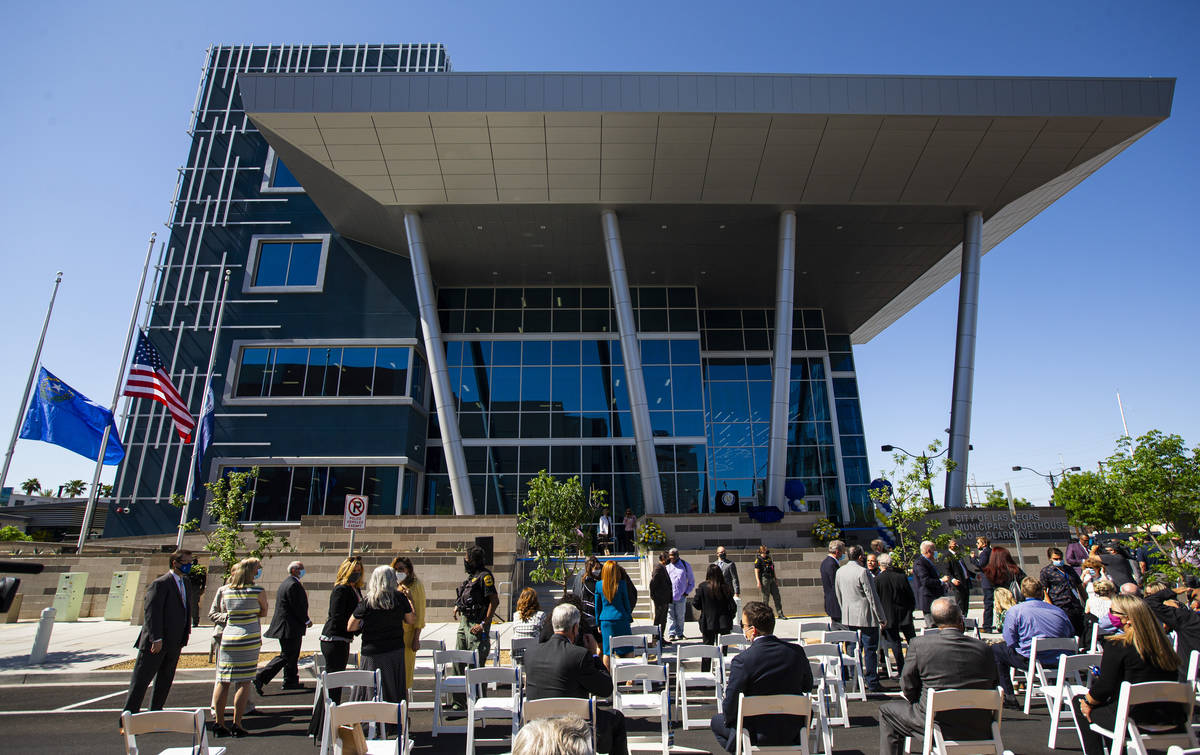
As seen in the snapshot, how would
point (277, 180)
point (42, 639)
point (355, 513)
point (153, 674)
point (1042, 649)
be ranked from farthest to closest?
point (277, 180) < point (355, 513) < point (42, 639) < point (1042, 649) < point (153, 674)

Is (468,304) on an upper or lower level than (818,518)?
upper

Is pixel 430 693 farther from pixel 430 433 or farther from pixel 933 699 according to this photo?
pixel 430 433

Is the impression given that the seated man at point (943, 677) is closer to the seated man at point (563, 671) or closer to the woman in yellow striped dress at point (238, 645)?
the seated man at point (563, 671)

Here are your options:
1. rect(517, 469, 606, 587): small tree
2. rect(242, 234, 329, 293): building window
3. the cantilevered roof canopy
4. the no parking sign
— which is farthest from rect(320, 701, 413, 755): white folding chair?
rect(242, 234, 329, 293): building window

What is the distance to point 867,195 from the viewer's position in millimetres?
24672

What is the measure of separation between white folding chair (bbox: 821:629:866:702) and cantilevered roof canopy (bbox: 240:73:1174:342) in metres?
17.6

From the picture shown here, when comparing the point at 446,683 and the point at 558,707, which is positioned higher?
the point at 558,707

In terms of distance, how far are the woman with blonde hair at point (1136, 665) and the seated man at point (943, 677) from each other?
0.92 meters

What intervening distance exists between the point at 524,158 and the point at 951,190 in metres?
16.4

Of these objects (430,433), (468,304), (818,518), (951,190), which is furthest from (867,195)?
(430,433)

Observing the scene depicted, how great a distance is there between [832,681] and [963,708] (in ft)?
9.46

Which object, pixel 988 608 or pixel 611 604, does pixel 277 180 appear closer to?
pixel 611 604

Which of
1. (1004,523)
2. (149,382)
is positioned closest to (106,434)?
(149,382)

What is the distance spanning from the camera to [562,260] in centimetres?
3014
